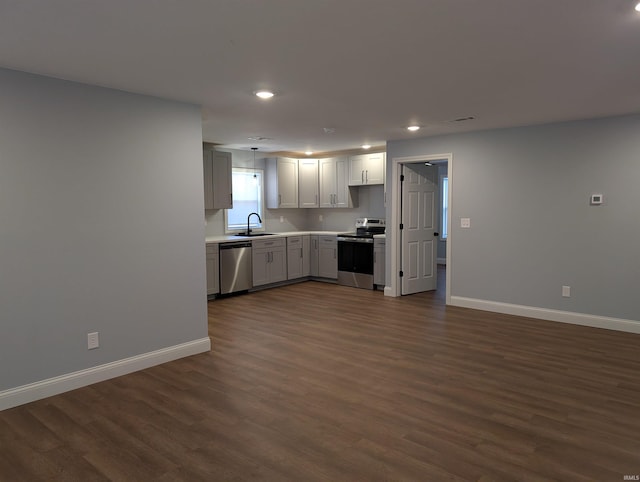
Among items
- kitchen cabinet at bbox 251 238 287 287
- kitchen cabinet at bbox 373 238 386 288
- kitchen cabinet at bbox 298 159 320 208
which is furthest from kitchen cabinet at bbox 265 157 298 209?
kitchen cabinet at bbox 373 238 386 288

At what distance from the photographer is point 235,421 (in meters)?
2.85

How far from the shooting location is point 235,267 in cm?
665

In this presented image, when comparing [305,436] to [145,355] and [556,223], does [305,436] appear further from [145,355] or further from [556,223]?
[556,223]

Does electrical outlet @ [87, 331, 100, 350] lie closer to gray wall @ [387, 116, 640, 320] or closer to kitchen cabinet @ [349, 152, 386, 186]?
gray wall @ [387, 116, 640, 320]

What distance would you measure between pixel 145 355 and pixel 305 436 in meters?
1.86

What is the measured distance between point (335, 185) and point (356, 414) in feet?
18.2

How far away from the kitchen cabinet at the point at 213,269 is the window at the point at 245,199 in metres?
1.10

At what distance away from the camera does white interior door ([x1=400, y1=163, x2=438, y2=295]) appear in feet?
21.9

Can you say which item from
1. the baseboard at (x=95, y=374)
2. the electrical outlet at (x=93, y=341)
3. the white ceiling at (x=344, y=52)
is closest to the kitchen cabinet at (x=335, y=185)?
the white ceiling at (x=344, y=52)

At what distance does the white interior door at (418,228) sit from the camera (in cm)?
666

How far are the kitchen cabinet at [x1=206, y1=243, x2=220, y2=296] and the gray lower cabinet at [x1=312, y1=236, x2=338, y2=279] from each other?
2.09 m

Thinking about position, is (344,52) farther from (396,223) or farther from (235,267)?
(235,267)

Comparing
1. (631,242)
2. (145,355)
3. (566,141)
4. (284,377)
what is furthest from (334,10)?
(631,242)

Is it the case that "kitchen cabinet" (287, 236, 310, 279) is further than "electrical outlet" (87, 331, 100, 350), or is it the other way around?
"kitchen cabinet" (287, 236, 310, 279)
